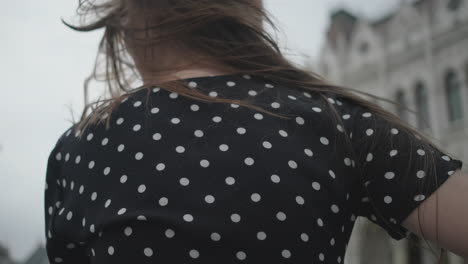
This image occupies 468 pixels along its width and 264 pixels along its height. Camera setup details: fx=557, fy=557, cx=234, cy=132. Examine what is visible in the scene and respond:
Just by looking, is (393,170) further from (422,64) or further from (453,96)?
(422,64)

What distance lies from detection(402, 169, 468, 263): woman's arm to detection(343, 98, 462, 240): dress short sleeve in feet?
0.04

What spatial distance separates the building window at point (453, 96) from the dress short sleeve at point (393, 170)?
15708mm

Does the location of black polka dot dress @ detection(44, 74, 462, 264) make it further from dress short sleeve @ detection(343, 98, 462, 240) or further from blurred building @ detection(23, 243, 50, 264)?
blurred building @ detection(23, 243, 50, 264)

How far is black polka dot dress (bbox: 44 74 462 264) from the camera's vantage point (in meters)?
0.99

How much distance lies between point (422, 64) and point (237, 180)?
54.7ft

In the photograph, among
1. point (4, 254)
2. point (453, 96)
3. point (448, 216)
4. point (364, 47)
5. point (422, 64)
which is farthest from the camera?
point (364, 47)

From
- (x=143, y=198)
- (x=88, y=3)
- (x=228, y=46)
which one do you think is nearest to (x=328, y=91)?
(x=228, y=46)

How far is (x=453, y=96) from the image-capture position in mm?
15805

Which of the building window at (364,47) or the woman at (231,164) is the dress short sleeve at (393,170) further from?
the building window at (364,47)

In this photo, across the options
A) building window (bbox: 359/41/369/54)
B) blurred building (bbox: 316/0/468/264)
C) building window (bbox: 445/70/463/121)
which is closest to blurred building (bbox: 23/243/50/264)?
blurred building (bbox: 316/0/468/264)

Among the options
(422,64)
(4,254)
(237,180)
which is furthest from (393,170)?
(422,64)

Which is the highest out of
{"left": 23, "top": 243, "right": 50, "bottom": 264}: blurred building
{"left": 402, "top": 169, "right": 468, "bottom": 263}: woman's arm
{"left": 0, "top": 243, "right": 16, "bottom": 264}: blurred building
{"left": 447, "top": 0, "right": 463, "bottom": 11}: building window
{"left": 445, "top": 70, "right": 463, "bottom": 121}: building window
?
{"left": 402, "top": 169, "right": 468, "bottom": 263}: woman's arm

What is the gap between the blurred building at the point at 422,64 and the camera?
51.0 ft

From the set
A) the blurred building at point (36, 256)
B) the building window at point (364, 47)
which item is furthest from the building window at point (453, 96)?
the blurred building at point (36, 256)
